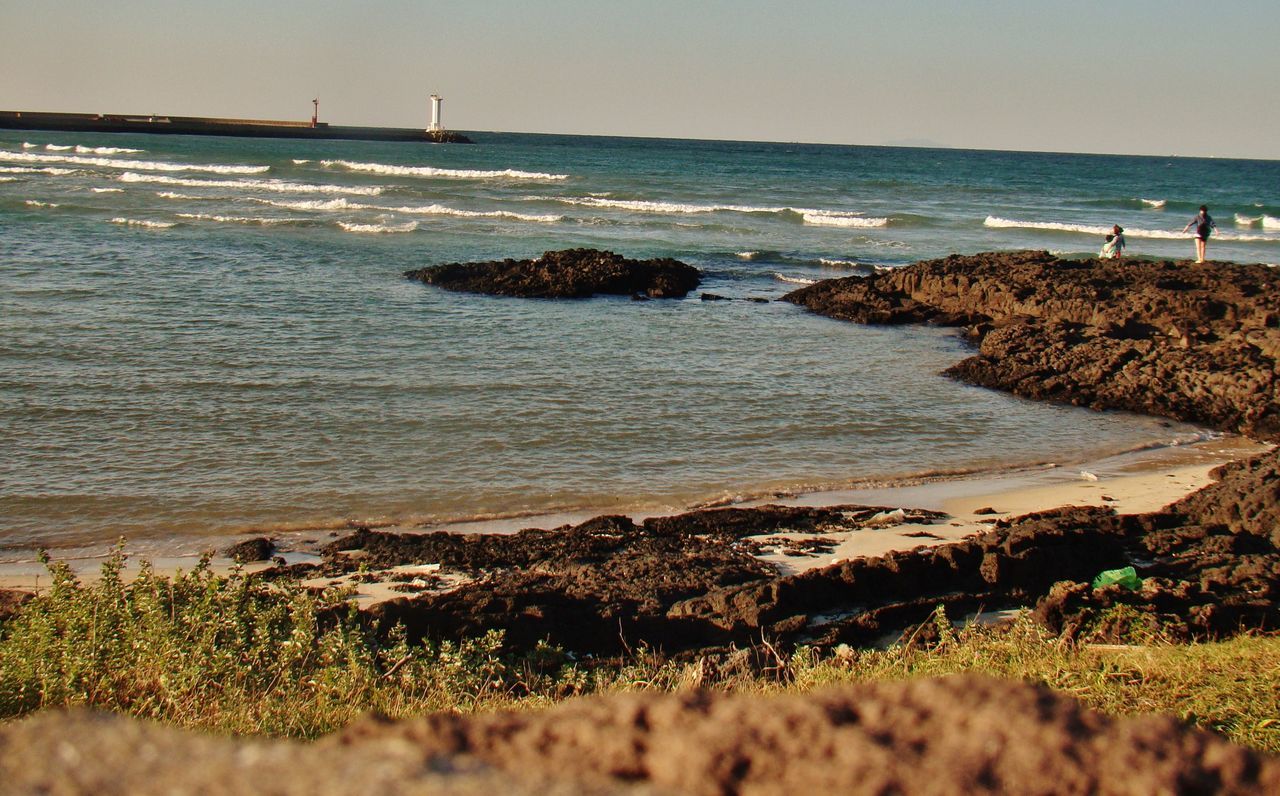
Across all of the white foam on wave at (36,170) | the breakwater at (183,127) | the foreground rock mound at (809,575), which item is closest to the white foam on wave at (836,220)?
the foreground rock mound at (809,575)

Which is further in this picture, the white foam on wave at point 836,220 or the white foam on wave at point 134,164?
the white foam on wave at point 134,164

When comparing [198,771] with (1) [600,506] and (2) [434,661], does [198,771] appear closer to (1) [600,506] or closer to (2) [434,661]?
(2) [434,661]

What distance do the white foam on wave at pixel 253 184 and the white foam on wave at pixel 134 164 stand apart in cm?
598

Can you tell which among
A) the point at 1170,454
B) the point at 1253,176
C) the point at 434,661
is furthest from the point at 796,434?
the point at 1253,176

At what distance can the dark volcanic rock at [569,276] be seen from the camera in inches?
987

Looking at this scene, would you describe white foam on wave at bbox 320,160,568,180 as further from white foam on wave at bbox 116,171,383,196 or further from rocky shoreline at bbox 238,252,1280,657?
rocky shoreline at bbox 238,252,1280,657

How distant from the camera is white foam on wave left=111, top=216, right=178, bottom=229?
32.6 meters

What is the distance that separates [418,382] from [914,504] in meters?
7.55

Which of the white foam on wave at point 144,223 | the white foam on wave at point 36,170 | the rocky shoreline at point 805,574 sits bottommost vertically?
the rocky shoreline at point 805,574

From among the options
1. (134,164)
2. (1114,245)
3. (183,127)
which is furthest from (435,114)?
(1114,245)

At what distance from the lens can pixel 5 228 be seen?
30812 mm

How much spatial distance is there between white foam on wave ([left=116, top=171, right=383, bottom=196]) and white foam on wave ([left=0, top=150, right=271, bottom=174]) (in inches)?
235

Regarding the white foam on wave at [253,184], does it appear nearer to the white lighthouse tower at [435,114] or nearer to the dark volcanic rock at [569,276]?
the dark volcanic rock at [569,276]

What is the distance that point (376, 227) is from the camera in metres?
35.7
